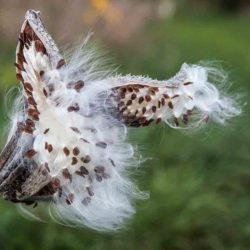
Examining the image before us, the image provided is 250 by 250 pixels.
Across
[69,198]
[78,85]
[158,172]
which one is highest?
[158,172]

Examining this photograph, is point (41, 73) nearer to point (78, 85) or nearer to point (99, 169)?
point (78, 85)

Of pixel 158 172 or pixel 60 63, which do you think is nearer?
pixel 60 63

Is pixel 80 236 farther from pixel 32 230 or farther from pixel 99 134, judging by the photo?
pixel 99 134

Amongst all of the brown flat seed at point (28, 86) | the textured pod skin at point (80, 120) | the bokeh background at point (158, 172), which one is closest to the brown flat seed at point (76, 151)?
the textured pod skin at point (80, 120)

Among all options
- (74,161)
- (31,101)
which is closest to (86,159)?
(74,161)

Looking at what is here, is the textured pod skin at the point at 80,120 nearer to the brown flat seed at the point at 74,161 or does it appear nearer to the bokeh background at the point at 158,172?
the brown flat seed at the point at 74,161

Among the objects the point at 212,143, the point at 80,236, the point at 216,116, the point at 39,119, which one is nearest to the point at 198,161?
the point at 212,143
